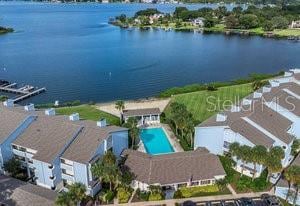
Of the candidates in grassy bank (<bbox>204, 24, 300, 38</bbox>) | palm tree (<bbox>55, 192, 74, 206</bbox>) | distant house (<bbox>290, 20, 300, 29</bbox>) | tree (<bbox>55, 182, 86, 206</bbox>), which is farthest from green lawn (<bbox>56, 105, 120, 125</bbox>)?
distant house (<bbox>290, 20, 300, 29</bbox>)

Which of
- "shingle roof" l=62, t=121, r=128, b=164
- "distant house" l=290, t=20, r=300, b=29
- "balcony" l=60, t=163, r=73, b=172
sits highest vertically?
"distant house" l=290, t=20, r=300, b=29

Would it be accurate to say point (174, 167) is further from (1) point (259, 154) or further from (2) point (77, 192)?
(2) point (77, 192)

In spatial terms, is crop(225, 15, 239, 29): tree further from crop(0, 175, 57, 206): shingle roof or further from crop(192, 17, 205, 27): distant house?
crop(0, 175, 57, 206): shingle roof

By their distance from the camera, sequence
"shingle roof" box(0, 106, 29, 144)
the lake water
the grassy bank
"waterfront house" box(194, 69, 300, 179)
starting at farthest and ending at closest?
the grassy bank
the lake water
"waterfront house" box(194, 69, 300, 179)
"shingle roof" box(0, 106, 29, 144)

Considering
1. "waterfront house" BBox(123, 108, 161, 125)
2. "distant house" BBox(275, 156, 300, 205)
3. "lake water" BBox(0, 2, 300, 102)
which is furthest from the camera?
"lake water" BBox(0, 2, 300, 102)

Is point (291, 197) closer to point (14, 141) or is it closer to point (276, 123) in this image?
point (276, 123)

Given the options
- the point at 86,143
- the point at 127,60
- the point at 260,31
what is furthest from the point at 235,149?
the point at 260,31

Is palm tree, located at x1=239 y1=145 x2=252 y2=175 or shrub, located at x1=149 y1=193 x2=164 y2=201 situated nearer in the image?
shrub, located at x1=149 y1=193 x2=164 y2=201
